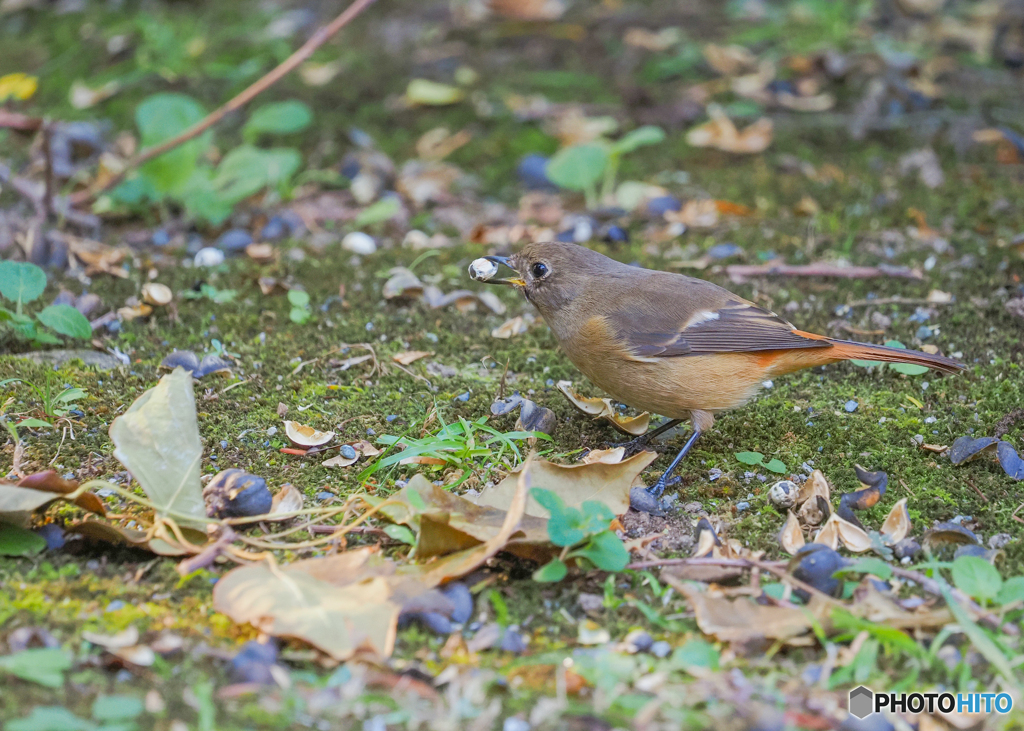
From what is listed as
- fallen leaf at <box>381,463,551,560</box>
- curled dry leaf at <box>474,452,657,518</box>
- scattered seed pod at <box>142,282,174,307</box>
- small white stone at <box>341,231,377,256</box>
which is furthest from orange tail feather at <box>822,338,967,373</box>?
scattered seed pod at <box>142,282,174,307</box>

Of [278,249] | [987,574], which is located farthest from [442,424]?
[278,249]

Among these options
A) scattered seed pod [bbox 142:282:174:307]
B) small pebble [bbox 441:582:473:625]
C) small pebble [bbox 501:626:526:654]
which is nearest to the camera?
small pebble [bbox 501:626:526:654]

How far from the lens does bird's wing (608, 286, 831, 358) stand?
12.5ft

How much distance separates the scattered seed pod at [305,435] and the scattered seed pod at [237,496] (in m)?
0.50

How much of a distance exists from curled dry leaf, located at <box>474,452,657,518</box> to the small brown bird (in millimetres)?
595

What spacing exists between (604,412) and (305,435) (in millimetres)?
1244

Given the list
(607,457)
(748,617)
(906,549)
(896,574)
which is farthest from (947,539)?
(607,457)

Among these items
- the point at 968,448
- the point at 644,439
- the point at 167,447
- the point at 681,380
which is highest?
the point at 167,447

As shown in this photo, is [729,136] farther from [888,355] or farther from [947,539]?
[947,539]

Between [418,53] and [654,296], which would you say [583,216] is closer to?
[654,296]

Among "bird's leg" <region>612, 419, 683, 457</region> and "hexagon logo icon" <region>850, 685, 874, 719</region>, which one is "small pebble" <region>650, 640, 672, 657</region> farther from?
"bird's leg" <region>612, 419, 683, 457</region>

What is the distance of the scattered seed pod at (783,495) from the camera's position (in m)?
3.32

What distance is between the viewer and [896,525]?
3133mm

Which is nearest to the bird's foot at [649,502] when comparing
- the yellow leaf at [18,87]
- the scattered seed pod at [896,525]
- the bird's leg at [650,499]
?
the bird's leg at [650,499]
